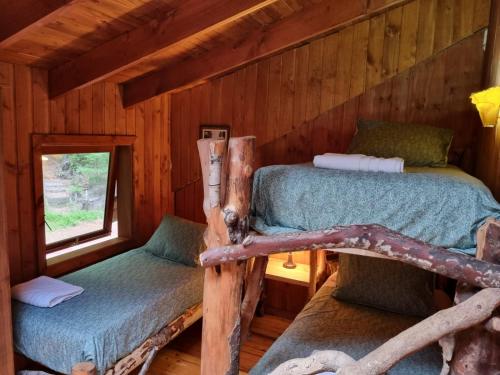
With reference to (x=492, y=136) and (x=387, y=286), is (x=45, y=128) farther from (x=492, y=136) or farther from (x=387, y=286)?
(x=492, y=136)

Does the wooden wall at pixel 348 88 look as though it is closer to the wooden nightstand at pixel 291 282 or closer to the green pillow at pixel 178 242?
the green pillow at pixel 178 242

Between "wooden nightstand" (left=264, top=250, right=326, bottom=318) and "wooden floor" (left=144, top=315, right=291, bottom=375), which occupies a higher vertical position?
"wooden nightstand" (left=264, top=250, right=326, bottom=318)

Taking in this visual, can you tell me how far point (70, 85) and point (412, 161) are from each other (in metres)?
2.23

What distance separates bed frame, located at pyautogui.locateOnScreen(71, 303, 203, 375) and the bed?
0.11ft

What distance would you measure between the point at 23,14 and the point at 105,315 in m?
1.58

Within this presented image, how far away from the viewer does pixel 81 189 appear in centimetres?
311

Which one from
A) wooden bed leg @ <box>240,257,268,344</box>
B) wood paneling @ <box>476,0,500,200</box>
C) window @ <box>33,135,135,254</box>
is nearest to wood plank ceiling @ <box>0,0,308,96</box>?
window @ <box>33,135,135,254</box>

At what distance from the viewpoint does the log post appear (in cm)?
147

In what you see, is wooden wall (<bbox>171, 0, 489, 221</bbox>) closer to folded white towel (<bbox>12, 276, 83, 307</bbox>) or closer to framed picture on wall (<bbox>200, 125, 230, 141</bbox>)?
framed picture on wall (<bbox>200, 125, 230, 141</bbox>)

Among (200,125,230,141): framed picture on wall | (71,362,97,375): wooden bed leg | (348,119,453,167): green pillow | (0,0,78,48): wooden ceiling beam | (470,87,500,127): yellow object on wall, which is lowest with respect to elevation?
(71,362,97,375): wooden bed leg

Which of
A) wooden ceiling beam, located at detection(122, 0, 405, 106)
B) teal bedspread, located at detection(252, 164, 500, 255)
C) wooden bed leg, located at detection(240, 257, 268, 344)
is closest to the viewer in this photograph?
teal bedspread, located at detection(252, 164, 500, 255)

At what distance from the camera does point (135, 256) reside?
10.0 ft

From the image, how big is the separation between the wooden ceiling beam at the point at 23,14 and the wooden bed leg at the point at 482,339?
1.80 meters

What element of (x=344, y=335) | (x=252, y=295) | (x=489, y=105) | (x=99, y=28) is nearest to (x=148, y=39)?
(x=99, y=28)
